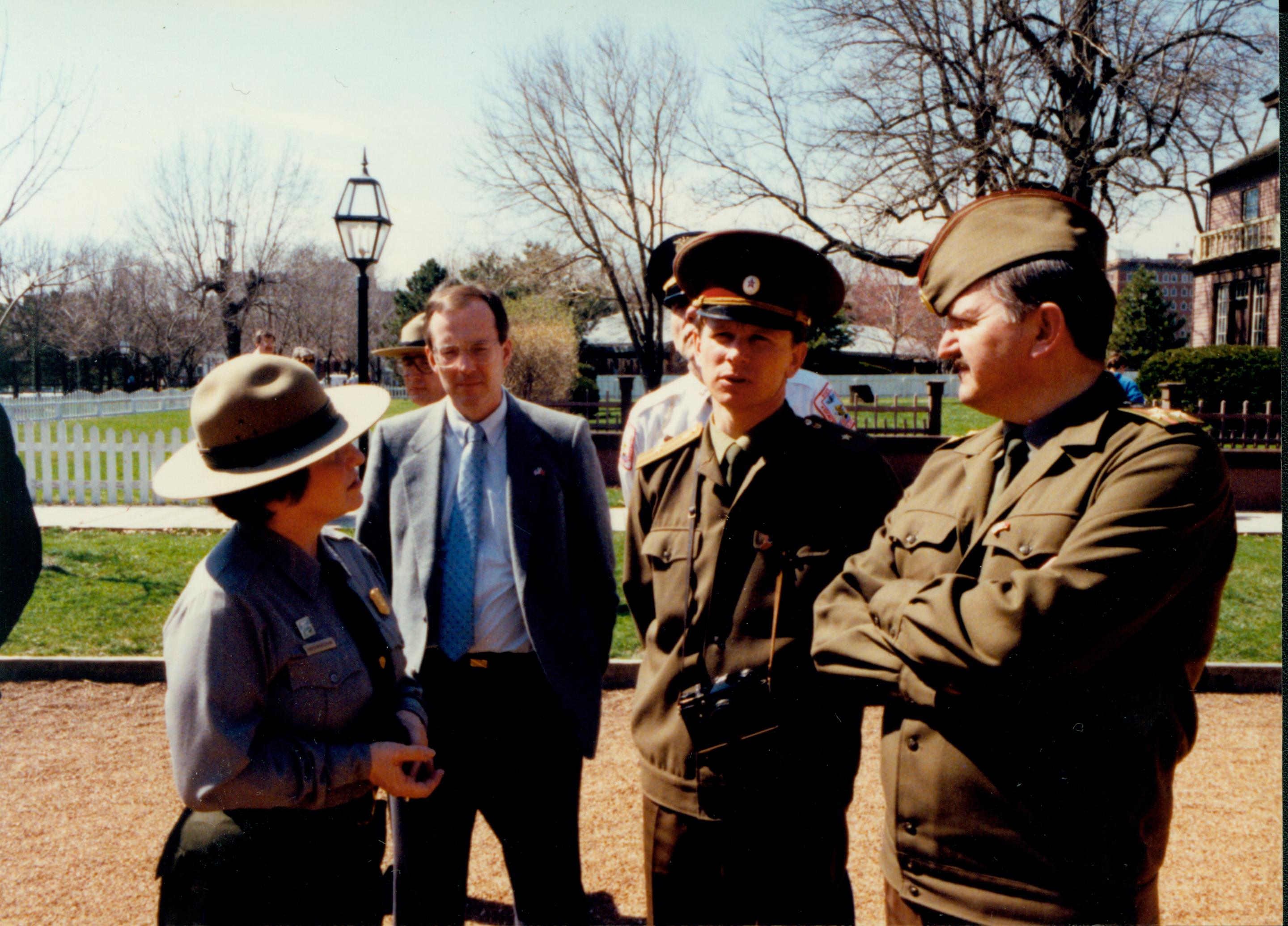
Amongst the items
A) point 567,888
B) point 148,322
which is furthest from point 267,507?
point 148,322

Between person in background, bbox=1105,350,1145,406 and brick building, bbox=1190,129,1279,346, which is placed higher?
brick building, bbox=1190,129,1279,346

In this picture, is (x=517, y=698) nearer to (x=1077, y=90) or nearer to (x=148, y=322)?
(x=1077, y=90)

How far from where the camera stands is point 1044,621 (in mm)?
1539

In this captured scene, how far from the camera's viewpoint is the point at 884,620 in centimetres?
181

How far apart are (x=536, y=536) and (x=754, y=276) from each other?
113 cm

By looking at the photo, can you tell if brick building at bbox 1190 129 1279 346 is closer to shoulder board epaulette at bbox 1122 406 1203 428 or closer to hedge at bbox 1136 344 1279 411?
hedge at bbox 1136 344 1279 411

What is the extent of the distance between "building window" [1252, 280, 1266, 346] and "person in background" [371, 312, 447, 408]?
24.8 m

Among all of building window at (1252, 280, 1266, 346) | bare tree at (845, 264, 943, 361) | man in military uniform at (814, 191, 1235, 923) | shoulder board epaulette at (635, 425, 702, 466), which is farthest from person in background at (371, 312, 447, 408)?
bare tree at (845, 264, 943, 361)

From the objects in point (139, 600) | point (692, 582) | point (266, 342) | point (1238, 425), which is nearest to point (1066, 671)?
point (692, 582)

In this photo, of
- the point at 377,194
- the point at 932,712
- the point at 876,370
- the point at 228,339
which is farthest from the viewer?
the point at 876,370

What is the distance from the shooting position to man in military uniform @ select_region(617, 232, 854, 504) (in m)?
4.05

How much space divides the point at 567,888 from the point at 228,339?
35515mm

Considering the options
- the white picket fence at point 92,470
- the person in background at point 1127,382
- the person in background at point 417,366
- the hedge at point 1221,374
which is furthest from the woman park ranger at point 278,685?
the hedge at point 1221,374

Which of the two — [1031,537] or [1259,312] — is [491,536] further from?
[1259,312]
